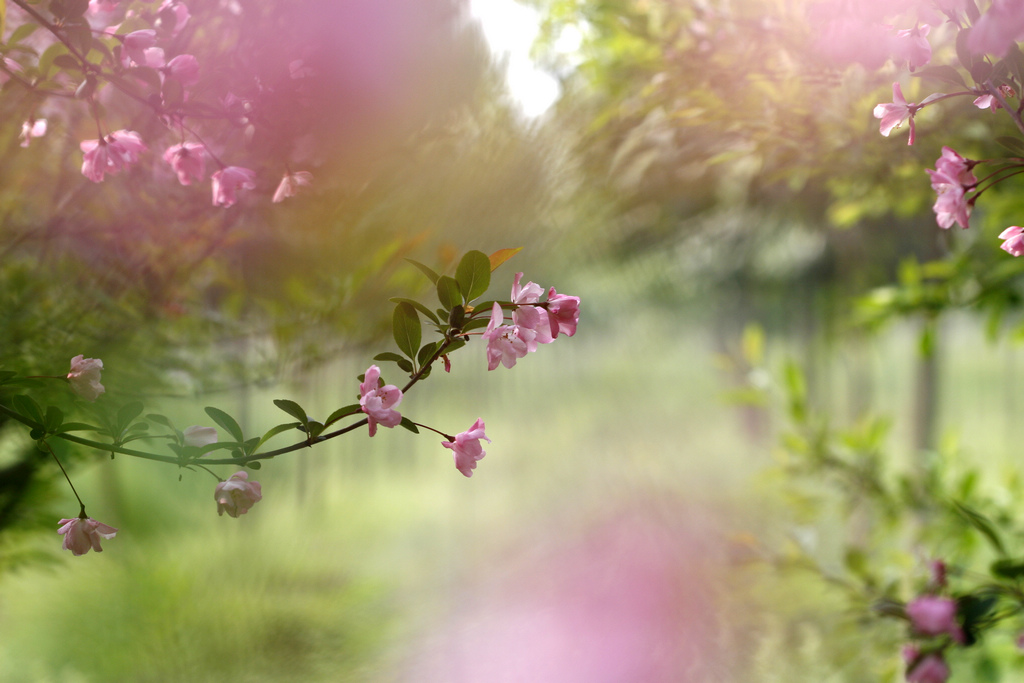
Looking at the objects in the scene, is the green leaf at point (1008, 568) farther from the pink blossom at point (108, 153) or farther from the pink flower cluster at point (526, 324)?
the pink blossom at point (108, 153)

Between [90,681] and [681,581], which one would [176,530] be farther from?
[681,581]

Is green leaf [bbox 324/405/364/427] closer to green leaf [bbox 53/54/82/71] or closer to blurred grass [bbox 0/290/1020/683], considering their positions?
green leaf [bbox 53/54/82/71]

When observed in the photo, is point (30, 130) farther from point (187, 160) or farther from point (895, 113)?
point (895, 113)

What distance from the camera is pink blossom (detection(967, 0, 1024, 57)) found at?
166 mm

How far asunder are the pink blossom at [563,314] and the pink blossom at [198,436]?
115mm

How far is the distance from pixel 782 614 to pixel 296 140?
1.66m

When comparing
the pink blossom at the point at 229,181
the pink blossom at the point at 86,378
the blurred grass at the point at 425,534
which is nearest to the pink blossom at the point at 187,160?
the pink blossom at the point at 229,181

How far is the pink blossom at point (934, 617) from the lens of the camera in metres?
0.26

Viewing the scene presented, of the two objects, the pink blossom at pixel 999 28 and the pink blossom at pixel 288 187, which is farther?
the pink blossom at pixel 288 187

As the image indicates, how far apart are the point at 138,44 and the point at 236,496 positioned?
0.18 m

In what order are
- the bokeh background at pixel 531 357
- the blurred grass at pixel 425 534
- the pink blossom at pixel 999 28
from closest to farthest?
→ the pink blossom at pixel 999 28 → the bokeh background at pixel 531 357 → the blurred grass at pixel 425 534

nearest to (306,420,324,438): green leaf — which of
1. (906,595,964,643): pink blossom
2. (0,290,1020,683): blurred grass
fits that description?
(906,595,964,643): pink blossom

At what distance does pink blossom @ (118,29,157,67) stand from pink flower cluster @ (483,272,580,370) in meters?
0.18

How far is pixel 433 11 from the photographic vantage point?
1.74 ft
